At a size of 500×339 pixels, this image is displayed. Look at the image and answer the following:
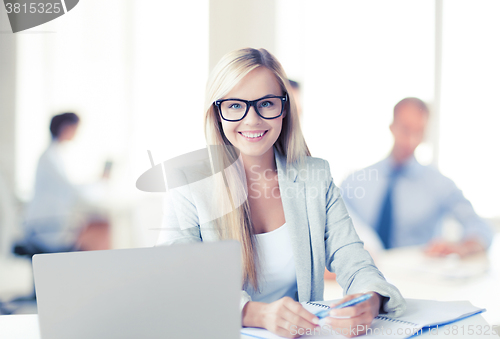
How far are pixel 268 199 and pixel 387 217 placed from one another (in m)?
1.43

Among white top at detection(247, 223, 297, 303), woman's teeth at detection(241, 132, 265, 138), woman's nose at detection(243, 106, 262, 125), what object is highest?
woman's nose at detection(243, 106, 262, 125)

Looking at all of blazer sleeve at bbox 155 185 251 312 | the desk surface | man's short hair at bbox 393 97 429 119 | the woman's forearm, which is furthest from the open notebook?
man's short hair at bbox 393 97 429 119

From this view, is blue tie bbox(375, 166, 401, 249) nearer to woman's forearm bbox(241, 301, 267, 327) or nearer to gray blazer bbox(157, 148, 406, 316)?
gray blazer bbox(157, 148, 406, 316)

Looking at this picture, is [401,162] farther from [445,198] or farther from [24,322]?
[24,322]

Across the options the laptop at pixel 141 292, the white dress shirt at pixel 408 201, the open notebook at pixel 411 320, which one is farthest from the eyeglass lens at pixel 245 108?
the white dress shirt at pixel 408 201

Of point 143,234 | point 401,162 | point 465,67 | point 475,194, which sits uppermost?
point 465,67

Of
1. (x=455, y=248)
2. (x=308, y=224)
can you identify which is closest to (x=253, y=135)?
(x=308, y=224)

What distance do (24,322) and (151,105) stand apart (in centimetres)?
169

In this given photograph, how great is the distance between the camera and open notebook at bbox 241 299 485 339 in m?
0.81

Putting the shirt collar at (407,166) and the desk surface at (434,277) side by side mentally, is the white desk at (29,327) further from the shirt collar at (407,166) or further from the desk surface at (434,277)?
the shirt collar at (407,166)

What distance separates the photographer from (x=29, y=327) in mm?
940

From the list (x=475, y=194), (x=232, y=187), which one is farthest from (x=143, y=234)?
(x=475, y=194)

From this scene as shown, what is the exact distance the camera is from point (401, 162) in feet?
8.35

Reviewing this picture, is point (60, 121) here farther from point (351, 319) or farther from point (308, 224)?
point (351, 319)
